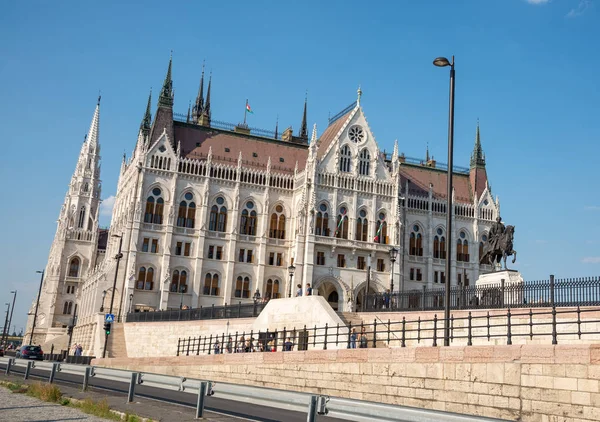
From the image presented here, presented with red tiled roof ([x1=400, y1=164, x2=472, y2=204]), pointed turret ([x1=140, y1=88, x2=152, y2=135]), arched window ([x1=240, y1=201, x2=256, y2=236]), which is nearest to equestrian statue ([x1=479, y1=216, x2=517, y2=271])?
arched window ([x1=240, y1=201, x2=256, y2=236])

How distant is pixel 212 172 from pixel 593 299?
45.5 metres

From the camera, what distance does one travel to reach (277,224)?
67.9m

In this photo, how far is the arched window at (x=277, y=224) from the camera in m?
67.6

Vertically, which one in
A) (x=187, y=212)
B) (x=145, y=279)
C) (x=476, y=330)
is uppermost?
(x=187, y=212)

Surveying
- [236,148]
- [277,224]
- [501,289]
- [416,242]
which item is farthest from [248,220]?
[501,289]

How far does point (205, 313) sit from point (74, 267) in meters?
61.1

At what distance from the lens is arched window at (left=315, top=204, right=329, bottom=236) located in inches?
2537

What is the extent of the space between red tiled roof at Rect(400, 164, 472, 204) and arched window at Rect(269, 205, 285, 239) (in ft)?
51.6

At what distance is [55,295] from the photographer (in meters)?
96.2

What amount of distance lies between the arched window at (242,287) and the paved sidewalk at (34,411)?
49617 mm

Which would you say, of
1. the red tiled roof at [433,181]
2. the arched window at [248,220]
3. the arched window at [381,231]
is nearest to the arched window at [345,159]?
the arched window at [381,231]

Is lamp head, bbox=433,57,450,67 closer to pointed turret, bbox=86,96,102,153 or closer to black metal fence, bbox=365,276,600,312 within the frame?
black metal fence, bbox=365,276,600,312

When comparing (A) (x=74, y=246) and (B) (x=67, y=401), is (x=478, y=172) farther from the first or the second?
(B) (x=67, y=401)

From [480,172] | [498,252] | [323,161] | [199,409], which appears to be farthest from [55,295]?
[199,409]
